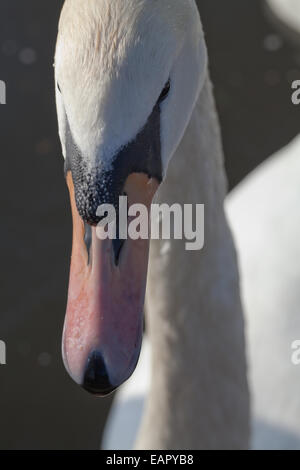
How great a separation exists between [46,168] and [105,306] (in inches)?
130

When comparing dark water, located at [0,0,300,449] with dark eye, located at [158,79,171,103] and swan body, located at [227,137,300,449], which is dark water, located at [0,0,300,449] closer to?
swan body, located at [227,137,300,449]

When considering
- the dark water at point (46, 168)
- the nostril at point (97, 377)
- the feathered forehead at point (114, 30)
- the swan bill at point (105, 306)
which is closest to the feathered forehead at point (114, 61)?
the feathered forehead at point (114, 30)

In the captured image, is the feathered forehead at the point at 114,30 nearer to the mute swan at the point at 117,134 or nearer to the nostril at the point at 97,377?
the mute swan at the point at 117,134

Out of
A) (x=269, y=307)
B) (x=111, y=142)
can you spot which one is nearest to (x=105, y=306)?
(x=111, y=142)

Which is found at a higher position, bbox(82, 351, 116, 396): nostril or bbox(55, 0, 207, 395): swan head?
bbox(55, 0, 207, 395): swan head

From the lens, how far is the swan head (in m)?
1.45

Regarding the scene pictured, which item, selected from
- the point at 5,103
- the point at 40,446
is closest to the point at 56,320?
the point at 40,446

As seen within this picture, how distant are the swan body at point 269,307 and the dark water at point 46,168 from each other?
54 cm

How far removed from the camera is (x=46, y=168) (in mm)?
4719

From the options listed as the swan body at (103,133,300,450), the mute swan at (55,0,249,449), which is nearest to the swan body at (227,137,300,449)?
the swan body at (103,133,300,450)

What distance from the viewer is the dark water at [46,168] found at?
12.6 feet

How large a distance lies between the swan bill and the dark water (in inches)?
90.6
